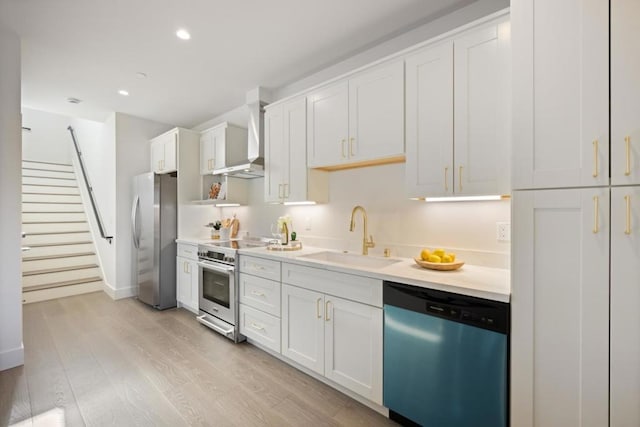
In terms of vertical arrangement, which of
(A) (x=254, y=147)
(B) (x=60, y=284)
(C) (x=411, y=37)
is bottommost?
(B) (x=60, y=284)

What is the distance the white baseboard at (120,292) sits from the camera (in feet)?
13.8

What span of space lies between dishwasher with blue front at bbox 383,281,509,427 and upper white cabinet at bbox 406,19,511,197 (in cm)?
69

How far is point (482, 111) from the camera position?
1.68 metres

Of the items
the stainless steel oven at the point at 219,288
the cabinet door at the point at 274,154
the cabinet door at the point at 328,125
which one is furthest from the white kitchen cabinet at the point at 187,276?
the cabinet door at the point at 328,125

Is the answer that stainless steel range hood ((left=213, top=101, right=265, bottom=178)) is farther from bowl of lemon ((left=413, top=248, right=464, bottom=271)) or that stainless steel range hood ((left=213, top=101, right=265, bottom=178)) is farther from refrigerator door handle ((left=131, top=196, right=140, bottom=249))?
bowl of lemon ((left=413, top=248, right=464, bottom=271))

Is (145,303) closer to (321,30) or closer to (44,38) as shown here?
(44,38)

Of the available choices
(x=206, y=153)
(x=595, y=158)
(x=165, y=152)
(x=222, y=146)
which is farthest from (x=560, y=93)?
(x=165, y=152)

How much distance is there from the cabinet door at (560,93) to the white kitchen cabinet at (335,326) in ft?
3.53

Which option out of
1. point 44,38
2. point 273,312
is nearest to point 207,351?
point 273,312

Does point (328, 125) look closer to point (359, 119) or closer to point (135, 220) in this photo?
point (359, 119)

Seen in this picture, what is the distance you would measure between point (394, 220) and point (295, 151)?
1.15 m

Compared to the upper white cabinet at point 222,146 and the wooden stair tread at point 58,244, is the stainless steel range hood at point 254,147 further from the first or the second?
the wooden stair tread at point 58,244

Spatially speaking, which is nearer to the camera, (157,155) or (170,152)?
(170,152)

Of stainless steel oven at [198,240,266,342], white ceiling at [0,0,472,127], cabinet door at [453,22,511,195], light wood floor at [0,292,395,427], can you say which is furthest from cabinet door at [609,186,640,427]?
stainless steel oven at [198,240,266,342]
